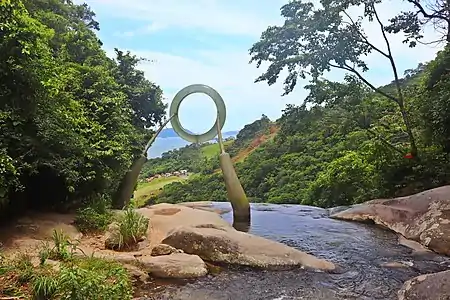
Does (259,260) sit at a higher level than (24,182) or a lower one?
lower

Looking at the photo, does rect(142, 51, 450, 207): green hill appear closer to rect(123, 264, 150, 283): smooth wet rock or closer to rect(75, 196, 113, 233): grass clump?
rect(75, 196, 113, 233): grass clump

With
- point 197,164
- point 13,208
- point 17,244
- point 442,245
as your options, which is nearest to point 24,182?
point 13,208

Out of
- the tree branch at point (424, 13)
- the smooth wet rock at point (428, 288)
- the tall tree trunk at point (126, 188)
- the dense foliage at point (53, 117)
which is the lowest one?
the smooth wet rock at point (428, 288)

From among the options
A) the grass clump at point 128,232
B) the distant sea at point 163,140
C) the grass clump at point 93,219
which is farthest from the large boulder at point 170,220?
the distant sea at point 163,140

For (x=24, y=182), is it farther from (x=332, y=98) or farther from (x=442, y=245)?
(x=332, y=98)

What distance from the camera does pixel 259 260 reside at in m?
6.33

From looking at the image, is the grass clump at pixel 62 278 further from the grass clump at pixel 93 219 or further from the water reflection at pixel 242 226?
the water reflection at pixel 242 226

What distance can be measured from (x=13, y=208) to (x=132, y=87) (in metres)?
8.81

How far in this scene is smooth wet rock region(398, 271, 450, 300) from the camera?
4.53m

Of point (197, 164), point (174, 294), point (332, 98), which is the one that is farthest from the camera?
point (197, 164)

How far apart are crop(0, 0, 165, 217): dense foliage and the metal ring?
2.32 m

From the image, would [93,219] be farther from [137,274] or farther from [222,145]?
[222,145]

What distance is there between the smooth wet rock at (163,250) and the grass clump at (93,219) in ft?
6.16

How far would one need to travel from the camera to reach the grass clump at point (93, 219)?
7.84 meters
